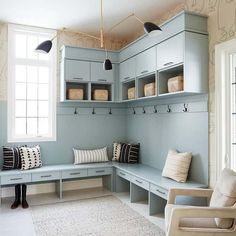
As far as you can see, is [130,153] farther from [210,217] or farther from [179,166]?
[210,217]

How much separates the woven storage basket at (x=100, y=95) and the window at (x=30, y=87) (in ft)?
2.47

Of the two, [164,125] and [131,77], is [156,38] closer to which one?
[131,77]

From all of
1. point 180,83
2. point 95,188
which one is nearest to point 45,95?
point 95,188

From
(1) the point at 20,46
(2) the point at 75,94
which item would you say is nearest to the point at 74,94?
→ (2) the point at 75,94

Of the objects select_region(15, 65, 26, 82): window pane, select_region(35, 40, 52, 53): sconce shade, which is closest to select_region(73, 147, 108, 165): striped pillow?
select_region(15, 65, 26, 82): window pane

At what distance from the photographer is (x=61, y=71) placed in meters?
4.35

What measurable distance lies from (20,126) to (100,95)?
59.2 inches

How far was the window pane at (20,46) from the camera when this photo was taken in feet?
14.0

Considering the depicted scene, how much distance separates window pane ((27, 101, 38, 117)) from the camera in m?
4.35

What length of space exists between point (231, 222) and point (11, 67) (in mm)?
3880

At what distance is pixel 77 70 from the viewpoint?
4242 millimetres

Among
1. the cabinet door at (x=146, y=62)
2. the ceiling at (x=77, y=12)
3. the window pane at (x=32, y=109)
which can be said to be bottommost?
the window pane at (x=32, y=109)

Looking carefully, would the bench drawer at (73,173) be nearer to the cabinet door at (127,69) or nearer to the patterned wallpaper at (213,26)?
the cabinet door at (127,69)

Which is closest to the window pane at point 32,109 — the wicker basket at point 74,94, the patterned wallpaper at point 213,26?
the wicker basket at point 74,94
